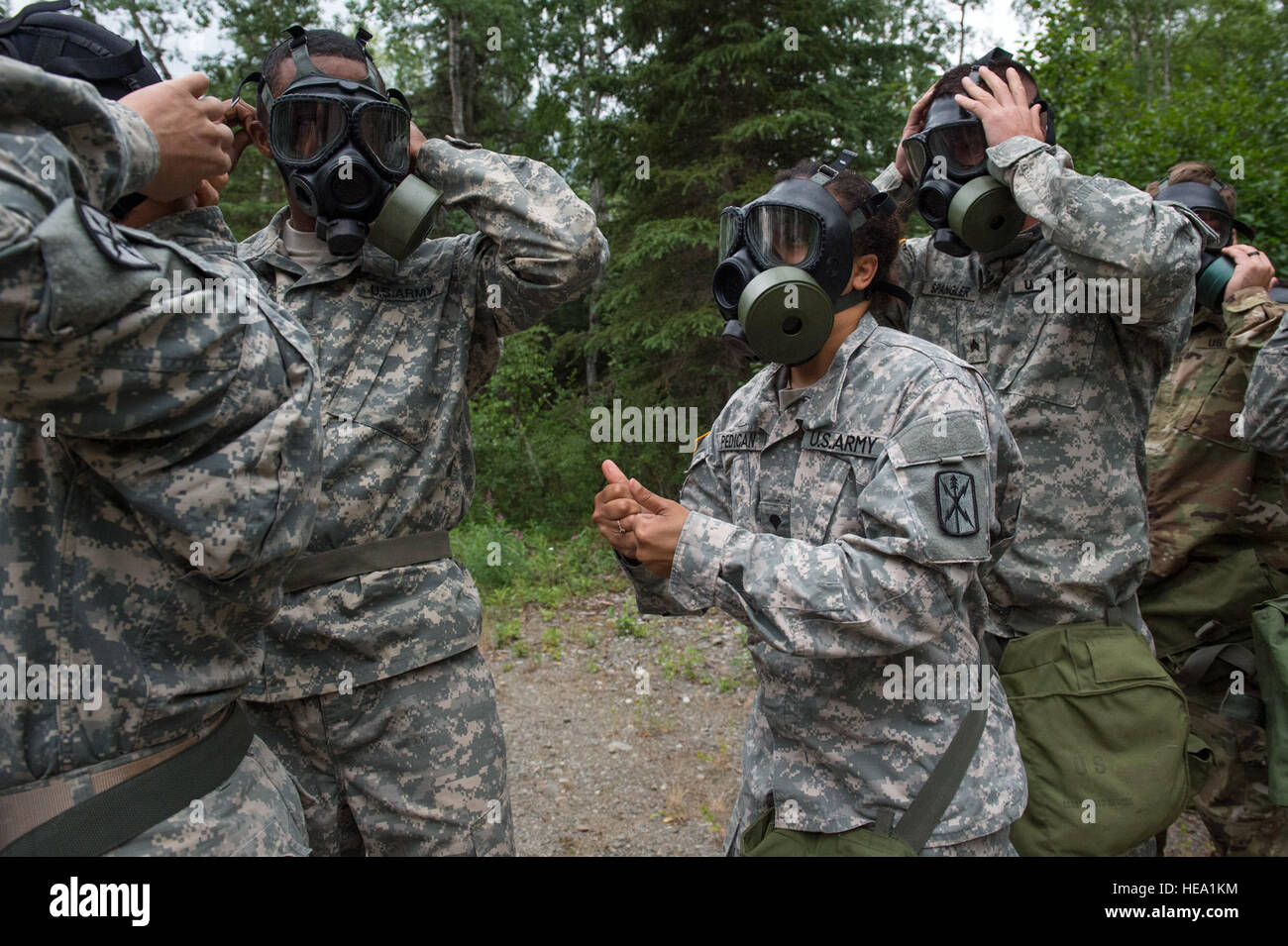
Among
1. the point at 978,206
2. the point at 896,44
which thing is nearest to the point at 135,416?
the point at 978,206

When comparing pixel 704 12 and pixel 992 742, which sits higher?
pixel 704 12

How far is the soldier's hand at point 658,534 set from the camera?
2.12m

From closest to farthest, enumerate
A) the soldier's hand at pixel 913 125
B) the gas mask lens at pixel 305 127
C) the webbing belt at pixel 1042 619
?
the gas mask lens at pixel 305 127 < the webbing belt at pixel 1042 619 < the soldier's hand at pixel 913 125

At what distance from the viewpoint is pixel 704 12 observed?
29.7 ft

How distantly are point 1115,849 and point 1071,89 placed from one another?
675 cm

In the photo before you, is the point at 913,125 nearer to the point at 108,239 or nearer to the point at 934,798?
the point at 934,798

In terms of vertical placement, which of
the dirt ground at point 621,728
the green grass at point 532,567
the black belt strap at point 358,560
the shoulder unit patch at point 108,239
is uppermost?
the shoulder unit patch at point 108,239

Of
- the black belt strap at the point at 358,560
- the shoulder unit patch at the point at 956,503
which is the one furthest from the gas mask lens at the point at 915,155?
the black belt strap at the point at 358,560

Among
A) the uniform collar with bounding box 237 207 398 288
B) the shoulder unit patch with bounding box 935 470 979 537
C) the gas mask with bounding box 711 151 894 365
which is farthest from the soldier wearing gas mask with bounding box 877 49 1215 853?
the uniform collar with bounding box 237 207 398 288

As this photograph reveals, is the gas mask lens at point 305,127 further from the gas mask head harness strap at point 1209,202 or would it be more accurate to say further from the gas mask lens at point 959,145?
the gas mask head harness strap at point 1209,202

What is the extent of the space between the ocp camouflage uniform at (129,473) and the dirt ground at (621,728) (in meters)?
3.26

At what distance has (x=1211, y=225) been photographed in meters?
3.76

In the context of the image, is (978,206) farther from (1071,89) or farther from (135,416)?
(1071,89)

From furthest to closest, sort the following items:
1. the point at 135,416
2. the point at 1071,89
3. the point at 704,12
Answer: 1. the point at 704,12
2. the point at 1071,89
3. the point at 135,416
